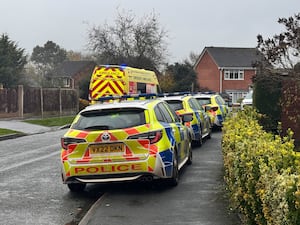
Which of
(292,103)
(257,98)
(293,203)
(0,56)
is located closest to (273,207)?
(293,203)

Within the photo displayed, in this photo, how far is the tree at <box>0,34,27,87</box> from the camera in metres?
50.5

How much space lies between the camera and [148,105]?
929cm

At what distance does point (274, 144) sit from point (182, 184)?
140 inches

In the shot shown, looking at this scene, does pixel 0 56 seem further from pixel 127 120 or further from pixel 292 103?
pixel 127 120

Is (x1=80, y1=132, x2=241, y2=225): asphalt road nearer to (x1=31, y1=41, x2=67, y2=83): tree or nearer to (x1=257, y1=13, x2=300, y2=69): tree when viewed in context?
(x1=257, y1=13, x2=300, y2=69): tree

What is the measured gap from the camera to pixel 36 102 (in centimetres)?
3566

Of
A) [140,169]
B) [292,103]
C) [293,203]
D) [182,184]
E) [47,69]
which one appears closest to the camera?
[293,203]

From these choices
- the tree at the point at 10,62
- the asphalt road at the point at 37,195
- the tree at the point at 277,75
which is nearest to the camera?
the asphalt road at the point at 37,195

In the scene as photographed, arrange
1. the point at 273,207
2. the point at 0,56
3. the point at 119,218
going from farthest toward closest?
1. the point at 0,56
2. the point at 119,218
3. the point at 273,207

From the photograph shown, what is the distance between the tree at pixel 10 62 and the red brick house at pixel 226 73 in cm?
2530

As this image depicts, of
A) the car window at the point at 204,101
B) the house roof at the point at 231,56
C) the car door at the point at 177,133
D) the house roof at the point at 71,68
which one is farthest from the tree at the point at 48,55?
the car door at the point at 177,133

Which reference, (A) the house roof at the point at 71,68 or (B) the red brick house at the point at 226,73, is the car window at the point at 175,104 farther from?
(A) the house roof at the point at 71,68

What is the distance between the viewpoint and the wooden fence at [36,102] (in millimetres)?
33188

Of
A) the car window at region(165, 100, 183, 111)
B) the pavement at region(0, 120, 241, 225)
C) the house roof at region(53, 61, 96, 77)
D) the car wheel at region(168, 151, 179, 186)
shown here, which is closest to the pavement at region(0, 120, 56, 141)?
the car window at region(165, 100, 183, 111)
